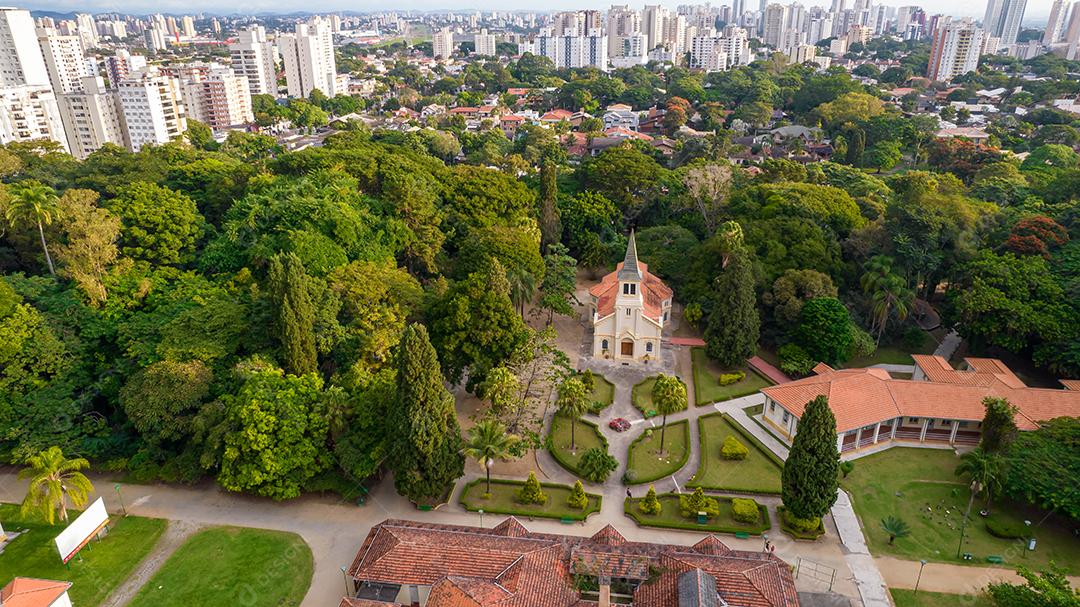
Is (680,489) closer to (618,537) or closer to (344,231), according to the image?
(618,537)

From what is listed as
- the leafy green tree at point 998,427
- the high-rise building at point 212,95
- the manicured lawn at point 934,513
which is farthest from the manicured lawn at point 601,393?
the high-rise building at point 212,95

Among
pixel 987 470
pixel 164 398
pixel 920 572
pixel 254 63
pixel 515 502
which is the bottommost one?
pixel 515 502

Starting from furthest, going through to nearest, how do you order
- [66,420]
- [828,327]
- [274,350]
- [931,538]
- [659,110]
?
[659,110] → [828,327] → [274,350] → [66,420] → [931,538]

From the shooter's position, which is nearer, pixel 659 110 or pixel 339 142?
pixel 339 142

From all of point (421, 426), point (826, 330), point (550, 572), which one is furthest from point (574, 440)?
point (826, 330)

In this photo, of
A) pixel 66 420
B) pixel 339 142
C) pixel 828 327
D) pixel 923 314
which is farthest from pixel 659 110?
pixel 66 420

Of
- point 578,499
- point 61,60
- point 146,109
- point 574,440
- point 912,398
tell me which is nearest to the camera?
point 578,499

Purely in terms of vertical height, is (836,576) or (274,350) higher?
(274,350)

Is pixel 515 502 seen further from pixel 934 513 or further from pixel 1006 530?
pixel 1006 530

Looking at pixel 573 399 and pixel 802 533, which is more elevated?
pixel 573 399
